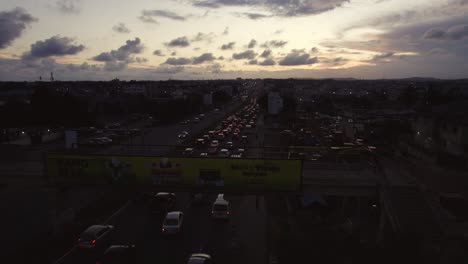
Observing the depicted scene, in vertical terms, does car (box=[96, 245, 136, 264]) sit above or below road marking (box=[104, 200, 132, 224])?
above

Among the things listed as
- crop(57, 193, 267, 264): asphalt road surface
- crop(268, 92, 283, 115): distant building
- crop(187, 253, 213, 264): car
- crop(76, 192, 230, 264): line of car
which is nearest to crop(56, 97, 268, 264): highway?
crop(57, 193, 267, 264): asphalt road surface

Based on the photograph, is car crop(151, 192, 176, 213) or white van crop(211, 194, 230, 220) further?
car crop(151, 192, 176, 213)

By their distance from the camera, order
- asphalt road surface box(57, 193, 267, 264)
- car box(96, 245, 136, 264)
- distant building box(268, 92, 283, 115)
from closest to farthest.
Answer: car box(96, 245, 136, 264) < asphalt road surface box(57, 193, 267, 264) < distant building box(268, 92, 283, 115)

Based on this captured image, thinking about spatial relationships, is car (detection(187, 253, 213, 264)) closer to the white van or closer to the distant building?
the white van

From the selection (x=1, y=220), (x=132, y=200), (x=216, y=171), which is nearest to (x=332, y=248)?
(x=216, y=171)

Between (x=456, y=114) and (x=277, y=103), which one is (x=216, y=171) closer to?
(x=456, y=114)

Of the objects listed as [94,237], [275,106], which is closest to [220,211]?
[94,237]
